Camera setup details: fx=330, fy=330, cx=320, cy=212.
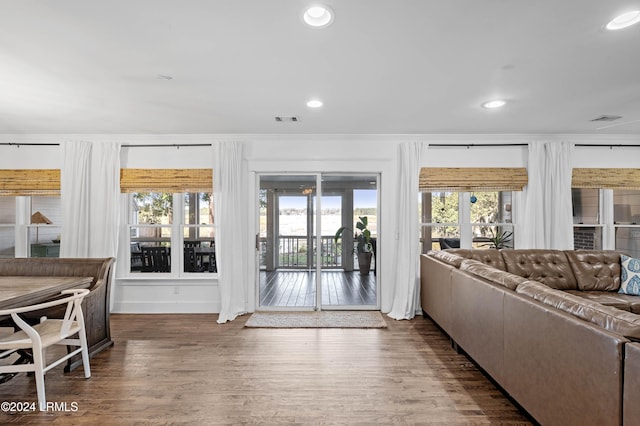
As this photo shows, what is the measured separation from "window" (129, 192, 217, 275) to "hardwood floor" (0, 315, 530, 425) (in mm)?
1247

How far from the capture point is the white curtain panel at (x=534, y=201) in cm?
454

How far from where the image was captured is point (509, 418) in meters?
2.22

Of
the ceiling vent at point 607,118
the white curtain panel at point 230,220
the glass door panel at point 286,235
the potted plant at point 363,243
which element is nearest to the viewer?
the ceiling vent at point 607,118

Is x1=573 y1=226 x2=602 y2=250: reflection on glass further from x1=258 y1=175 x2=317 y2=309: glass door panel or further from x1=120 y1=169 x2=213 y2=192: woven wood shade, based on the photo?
x1=120 y1=169 x2=213 y2=192: woven wood shade

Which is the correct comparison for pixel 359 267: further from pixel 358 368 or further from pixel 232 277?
pixel 358 368

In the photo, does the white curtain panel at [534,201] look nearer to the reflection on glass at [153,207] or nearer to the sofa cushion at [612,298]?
the sofa cushion at [612,298]

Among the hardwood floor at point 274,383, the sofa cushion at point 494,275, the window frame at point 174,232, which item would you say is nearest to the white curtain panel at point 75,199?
the window frame at point 174,232

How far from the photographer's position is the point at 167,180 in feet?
15.2

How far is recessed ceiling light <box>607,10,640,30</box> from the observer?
1.90 m

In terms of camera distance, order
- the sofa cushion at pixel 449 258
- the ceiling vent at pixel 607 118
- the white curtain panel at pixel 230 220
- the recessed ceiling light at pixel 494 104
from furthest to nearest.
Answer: the white curtain panel at pixel 230 220 < the ceiling vent at pixel 607 118 < the sofa cushion at pixel 449 258 < the recessed ceiling light at pixel 494 104

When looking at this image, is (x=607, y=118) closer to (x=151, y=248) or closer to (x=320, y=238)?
(x=320, y=238)

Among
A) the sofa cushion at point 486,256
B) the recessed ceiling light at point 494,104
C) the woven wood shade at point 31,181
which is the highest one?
the recessed ceiling light at point 494,104

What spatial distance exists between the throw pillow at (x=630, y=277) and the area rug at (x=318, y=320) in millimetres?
2743

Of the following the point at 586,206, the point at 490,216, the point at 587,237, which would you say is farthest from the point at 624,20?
the point at 587,237
